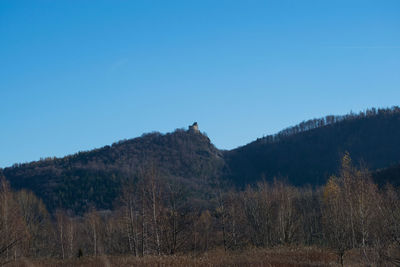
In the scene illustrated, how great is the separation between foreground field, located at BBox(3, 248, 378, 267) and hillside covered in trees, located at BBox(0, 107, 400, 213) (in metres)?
102

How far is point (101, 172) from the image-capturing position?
504ft

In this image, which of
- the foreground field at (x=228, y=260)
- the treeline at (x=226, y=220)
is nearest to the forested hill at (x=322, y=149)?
the treeline at (x=226, y=220)

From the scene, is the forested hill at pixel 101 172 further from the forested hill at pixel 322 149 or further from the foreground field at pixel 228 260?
the foreground field at pixel 228 260

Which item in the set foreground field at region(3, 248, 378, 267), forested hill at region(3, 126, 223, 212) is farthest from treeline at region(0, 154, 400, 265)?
forested hill at region(3, 126, 223, 212)

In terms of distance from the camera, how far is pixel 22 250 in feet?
130

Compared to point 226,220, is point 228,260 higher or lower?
lower

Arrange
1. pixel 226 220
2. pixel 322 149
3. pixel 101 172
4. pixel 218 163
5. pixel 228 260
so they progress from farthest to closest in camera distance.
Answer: pixel 218 163 → pixel 322 149 → pixel 101 172 → pixel 226 220 → pixel 228 260

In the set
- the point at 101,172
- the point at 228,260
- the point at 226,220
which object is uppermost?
the point at 101,172

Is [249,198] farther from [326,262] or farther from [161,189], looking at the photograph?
[326,262]

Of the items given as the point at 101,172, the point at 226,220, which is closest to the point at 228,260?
the point at 226,220

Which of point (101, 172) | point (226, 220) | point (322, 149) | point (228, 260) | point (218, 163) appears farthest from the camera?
point (218, 163)

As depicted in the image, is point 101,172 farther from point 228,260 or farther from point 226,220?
point 228,260

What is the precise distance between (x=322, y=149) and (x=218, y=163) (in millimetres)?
45208

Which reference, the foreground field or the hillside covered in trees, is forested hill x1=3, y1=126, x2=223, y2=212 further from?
the foreground field
